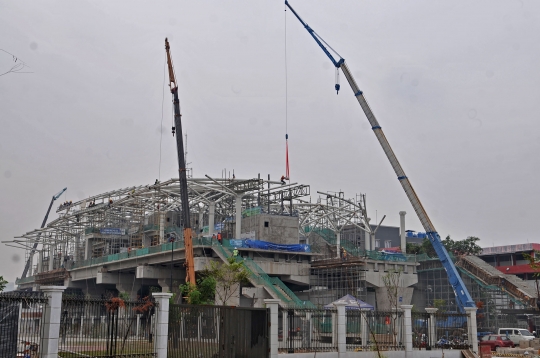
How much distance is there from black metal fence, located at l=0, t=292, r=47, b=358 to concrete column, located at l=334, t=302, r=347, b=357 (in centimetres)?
1363

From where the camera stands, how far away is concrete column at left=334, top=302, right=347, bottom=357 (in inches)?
1101

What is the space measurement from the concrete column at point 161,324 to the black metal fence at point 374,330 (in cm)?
997

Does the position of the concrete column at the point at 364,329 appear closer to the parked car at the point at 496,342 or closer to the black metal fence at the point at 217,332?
the black metal fence at the point at 217,332

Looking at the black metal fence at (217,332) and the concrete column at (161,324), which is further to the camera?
the black metal fence at (217,332)

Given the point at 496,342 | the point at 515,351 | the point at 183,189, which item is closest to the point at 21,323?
the point at 183,189

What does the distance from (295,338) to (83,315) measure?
10274 mm

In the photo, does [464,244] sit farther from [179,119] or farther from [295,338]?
[295,338]

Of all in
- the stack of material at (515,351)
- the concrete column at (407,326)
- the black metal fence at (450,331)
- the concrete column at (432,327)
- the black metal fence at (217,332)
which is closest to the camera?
the black metal fence at (217,332)

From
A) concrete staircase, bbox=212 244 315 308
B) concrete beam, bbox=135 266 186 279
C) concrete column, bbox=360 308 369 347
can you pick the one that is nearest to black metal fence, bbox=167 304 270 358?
concrete column, bbox=360 308 369 347

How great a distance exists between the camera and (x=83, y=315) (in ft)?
66.9

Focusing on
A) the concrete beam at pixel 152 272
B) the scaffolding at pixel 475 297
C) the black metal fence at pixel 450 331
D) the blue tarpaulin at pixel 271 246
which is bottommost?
the black metal fence at pixel 450 331

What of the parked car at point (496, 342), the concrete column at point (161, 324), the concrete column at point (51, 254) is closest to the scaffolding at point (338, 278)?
the parked car at point (496, 342)

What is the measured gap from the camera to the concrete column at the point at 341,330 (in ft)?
91.7

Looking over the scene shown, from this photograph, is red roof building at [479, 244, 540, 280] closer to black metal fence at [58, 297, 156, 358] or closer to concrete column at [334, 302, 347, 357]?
concrete column at [334, 302, 347, 357]
